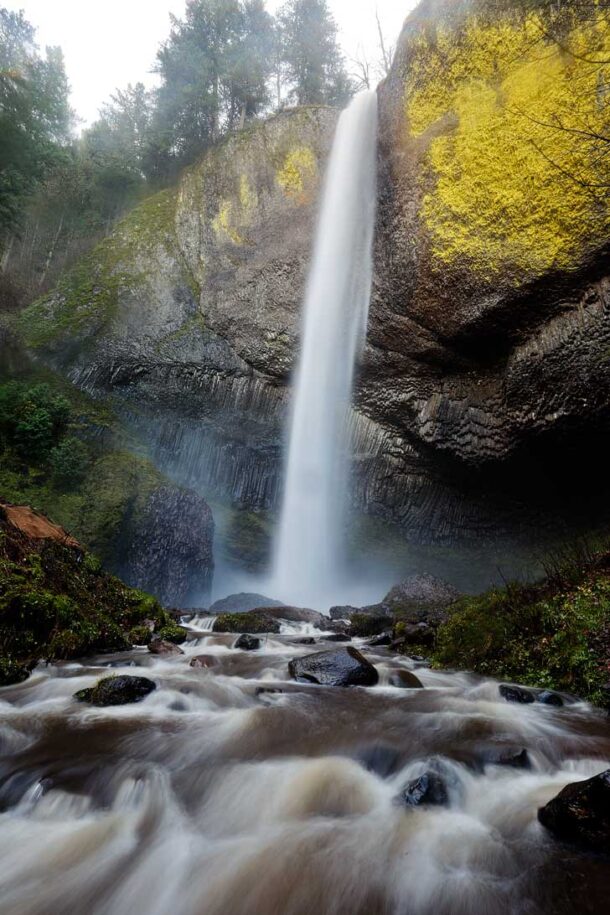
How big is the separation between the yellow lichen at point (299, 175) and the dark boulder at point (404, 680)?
18.7 m

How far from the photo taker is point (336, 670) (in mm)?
5105

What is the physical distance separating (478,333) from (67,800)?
13921 mm

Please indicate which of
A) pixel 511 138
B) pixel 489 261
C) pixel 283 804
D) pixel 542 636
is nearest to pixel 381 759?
pixel 283 804

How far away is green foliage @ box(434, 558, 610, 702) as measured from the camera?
4512mm

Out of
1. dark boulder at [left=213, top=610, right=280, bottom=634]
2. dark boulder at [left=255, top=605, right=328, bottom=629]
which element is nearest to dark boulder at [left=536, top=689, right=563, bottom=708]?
dark boulder at [left=213, top=610, right=280, bottom=634]

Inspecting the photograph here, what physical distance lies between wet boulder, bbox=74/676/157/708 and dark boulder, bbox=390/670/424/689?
2540mm

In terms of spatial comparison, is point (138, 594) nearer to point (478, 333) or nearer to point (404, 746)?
point (404, 746)

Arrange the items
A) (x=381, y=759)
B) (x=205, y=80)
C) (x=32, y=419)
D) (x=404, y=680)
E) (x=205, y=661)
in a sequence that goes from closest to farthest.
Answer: (x=381, y=759), (x=404, y=680), (x=205, y=661), (x=32, y=419), (x=205, y=80)

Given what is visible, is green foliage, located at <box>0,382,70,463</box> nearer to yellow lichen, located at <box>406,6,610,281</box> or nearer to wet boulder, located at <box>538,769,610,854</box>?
yellow lichen, located at <box>406,6,610,281</box>

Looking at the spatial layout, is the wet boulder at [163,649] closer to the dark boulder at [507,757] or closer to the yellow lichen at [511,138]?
the dark boulder at [507,757]

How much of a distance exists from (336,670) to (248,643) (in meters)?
2.44

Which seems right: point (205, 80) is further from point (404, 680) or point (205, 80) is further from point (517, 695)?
point (517, 695)

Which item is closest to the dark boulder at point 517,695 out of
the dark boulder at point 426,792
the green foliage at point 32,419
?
the dark boulder at point 426,792

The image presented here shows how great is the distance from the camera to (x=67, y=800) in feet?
8.79
